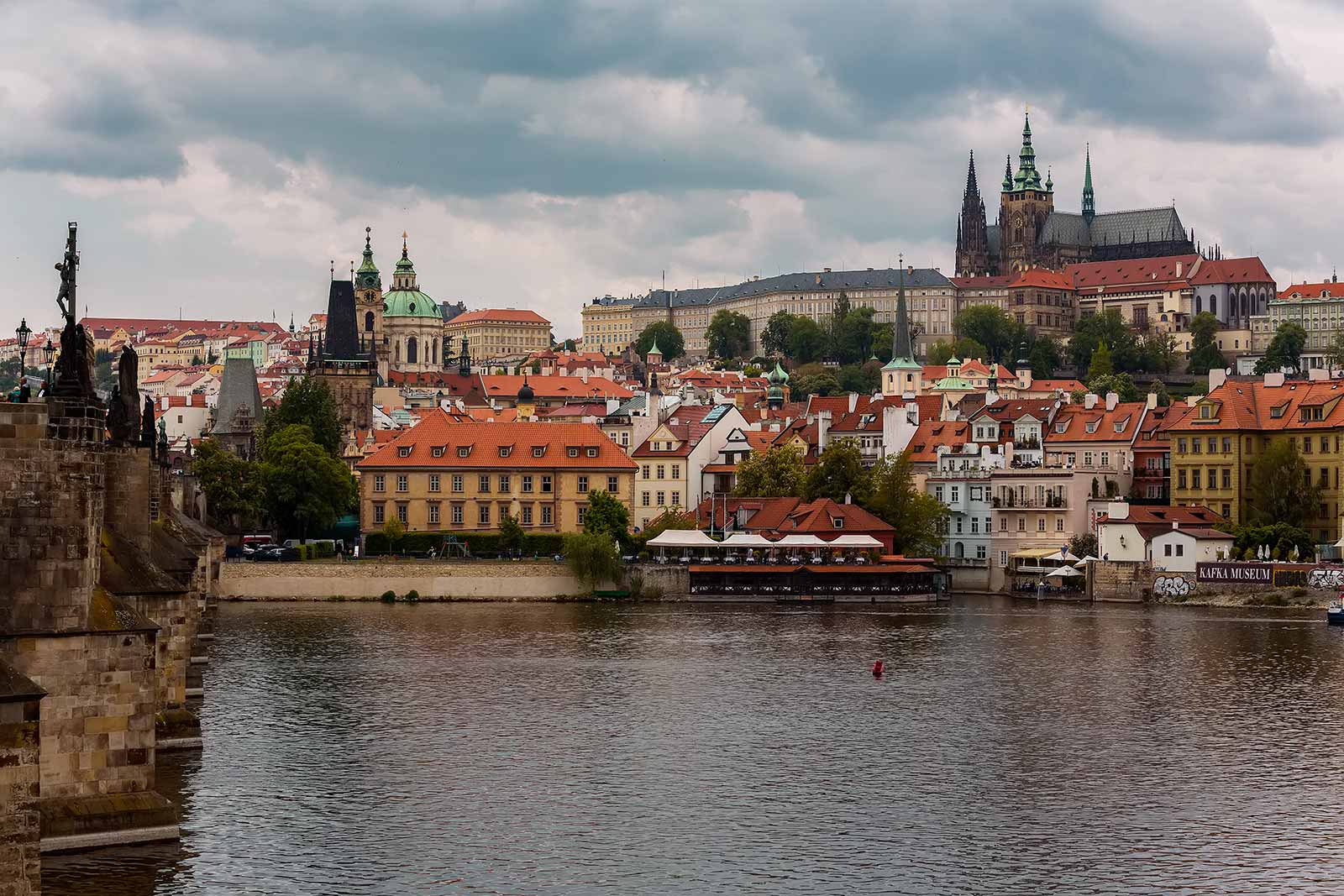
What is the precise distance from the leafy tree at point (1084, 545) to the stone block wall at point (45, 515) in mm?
73731

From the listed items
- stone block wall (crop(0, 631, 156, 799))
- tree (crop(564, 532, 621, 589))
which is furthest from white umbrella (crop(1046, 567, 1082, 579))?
stone block wall (crop(0, 631, 156, 799))

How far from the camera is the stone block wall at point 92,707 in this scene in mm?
27297

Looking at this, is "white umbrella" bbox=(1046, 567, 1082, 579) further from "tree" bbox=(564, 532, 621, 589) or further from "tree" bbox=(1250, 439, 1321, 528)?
"tree" bbox=(564, 532, 621, 589)

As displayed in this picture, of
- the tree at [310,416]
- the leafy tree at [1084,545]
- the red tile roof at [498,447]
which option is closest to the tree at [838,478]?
the red tile roof at [498,447]

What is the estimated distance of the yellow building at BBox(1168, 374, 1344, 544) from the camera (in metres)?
95.5

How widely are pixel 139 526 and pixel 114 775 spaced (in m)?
9.07

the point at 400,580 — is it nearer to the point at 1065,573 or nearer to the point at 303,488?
the point at 303,488

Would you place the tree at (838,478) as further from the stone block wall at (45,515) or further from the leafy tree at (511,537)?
the stone block wall at (45,515)

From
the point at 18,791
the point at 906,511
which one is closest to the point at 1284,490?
the point at 906,511

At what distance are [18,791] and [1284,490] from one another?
79999mm

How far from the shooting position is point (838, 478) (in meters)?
100

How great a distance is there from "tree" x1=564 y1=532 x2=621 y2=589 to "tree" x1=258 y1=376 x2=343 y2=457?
37704mm

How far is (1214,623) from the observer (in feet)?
254

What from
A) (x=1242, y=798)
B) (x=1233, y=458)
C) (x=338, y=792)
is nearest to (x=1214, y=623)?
(x=1233, y=458)
